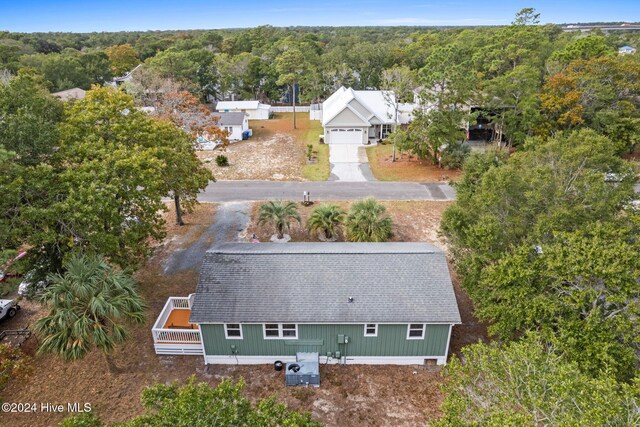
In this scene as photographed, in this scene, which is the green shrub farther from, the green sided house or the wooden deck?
the wooden deck

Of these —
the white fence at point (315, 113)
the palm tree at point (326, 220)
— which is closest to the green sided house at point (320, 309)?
the palm tree at point (326, 220)

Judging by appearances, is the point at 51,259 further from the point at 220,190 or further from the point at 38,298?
the point at 220,190

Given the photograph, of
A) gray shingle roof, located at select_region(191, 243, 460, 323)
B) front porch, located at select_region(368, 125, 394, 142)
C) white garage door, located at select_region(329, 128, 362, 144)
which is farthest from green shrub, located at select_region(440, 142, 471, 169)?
gray shingle roof, located at select_region(191, 243, 460, 323)

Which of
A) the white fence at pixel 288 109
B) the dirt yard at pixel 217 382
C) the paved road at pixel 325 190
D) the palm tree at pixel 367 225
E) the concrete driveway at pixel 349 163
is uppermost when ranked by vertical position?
the palm tree at pixel 367 225

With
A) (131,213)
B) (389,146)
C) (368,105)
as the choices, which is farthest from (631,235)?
(368,105)

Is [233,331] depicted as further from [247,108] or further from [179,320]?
[247,108]

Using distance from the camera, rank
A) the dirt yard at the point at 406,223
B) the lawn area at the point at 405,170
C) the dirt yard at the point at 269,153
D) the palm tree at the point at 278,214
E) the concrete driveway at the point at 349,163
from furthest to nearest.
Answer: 1. the dirt yard at the point at 269,153
2. the concrete driveway at the point at 349,163
3. the lawn area at the point at 405,170
4. the dirt yard at the point at 406,223
5. the palm tree at the point at 278,214

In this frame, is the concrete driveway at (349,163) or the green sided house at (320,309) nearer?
the green sided house at (320,309)

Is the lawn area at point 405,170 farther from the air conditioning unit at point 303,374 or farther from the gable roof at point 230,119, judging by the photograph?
the air conditioning unit at point 303,374
